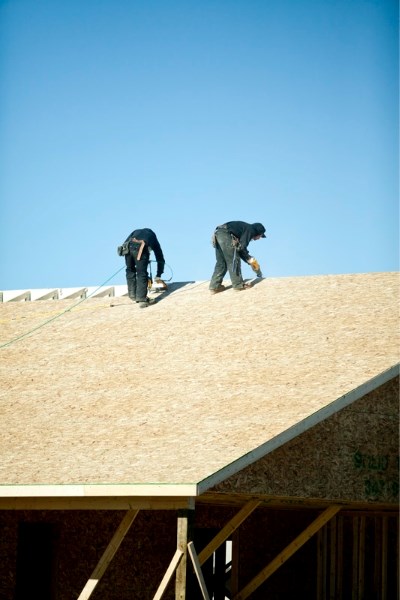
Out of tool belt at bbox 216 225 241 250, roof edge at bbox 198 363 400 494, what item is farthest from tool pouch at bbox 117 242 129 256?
roof edge at bbox 198 363 400 494

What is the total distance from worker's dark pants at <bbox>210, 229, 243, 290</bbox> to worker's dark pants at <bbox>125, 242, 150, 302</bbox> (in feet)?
3.93

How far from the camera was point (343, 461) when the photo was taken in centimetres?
1197

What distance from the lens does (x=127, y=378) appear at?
13.7 m

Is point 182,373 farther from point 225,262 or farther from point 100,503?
point 225,262

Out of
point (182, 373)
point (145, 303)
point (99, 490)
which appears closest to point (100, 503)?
point (99, 490)

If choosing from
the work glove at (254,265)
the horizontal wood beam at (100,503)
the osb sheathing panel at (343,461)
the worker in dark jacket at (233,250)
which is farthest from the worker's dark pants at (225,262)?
the horizontal wood beam at (100,503)

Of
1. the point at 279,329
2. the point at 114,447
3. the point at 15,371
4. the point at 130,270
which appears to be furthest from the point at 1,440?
the point at 130,270

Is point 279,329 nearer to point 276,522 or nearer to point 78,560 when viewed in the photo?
point 276,522

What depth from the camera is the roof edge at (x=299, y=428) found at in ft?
31.7

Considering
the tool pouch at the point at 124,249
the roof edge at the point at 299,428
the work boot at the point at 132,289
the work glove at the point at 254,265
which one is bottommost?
the roof edge at the point at 299,428

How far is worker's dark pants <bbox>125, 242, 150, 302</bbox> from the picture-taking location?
17.7m

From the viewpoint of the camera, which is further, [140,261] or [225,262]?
[140,261]

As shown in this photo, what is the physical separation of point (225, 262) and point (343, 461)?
6.27 m

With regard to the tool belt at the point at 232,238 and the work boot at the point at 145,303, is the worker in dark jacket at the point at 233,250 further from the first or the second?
the work boot at the point at 145,303
